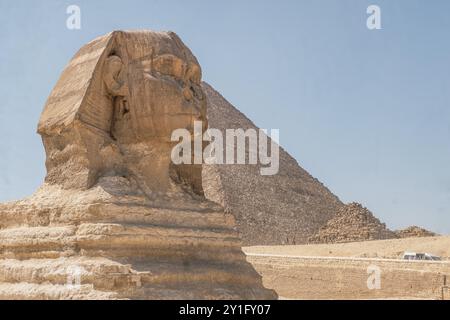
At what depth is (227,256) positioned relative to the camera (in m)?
7.55

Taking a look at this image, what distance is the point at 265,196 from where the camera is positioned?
84.8 metres

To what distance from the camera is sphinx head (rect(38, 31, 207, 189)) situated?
738 cm

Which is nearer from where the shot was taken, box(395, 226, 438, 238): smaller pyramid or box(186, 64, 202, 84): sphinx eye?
box(186, 64, 202, 84): sphinx eye

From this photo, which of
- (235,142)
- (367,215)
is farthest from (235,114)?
(367,215)

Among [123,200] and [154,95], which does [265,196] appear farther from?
[123,200]

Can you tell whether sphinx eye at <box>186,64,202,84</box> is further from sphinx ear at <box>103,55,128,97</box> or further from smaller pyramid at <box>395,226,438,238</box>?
smaller pyramid at <box>395,226,438,238</box>

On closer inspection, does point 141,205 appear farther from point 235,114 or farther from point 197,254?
point 235,114

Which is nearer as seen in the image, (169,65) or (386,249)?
(169,65)

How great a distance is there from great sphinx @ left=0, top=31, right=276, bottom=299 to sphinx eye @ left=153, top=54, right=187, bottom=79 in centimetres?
1

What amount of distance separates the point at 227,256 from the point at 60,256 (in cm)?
176

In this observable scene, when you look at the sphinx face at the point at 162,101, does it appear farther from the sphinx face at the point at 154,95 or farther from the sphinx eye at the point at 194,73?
the sphinx eye at the point at 194,73

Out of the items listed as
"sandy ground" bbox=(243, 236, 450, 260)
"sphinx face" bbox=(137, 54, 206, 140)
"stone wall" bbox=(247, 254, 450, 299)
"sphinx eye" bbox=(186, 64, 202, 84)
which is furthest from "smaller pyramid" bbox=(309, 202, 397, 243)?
"sphinx face" bbox=(137, 54, 206, 140)

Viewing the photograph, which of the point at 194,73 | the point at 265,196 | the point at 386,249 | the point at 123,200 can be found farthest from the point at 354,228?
the point at 123,200

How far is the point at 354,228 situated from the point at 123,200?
196ft
